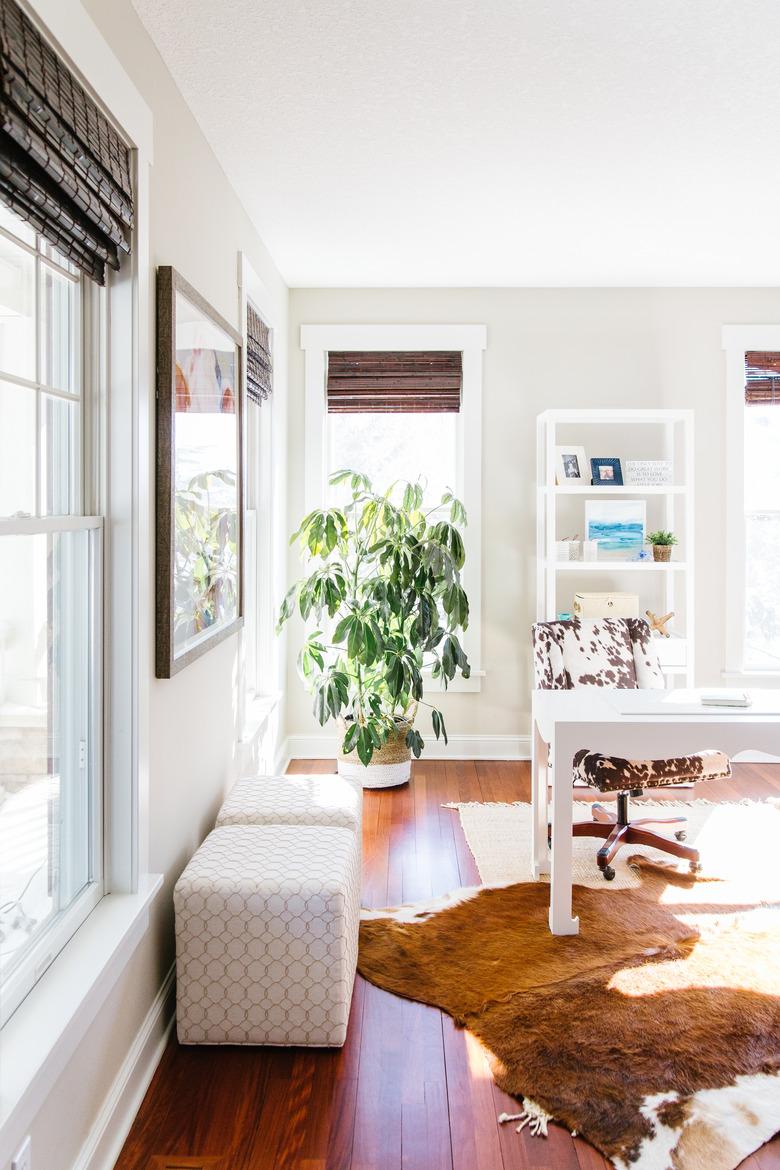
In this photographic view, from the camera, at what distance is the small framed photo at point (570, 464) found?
465cm

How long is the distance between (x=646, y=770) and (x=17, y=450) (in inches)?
95.8

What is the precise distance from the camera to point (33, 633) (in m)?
1.70

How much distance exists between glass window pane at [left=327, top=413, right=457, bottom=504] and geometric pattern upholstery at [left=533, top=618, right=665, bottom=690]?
1.34 m

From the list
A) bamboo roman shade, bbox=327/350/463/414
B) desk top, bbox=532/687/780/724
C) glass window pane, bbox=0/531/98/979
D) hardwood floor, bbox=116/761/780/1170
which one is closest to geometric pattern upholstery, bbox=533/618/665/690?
desk top, bbox=532/687/780/724

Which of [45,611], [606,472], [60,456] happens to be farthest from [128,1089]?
[606,472]

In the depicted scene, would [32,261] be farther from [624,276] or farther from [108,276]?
[624,276]

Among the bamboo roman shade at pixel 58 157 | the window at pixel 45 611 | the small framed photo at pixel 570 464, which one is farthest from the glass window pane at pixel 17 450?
the small framed photo at pixel 570 464

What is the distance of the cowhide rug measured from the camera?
6.45ft

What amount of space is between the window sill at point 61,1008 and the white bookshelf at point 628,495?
303 centimetres

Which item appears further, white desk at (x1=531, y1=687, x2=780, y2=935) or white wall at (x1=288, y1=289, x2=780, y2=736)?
white wall at (x1=288, y1=289, x2=780, y2=736)

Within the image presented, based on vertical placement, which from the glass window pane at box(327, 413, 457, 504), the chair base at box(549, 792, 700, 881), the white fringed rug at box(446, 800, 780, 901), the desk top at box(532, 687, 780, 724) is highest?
the glass window pane at box(327, 413, 457, 504)

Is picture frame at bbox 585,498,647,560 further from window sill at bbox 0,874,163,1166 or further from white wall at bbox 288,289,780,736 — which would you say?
window sill at bbox 0,874,163,1166

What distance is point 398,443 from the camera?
493cm

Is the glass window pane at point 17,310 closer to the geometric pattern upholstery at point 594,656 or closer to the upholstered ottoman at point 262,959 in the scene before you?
the upholstered ottoman at point 262,959
